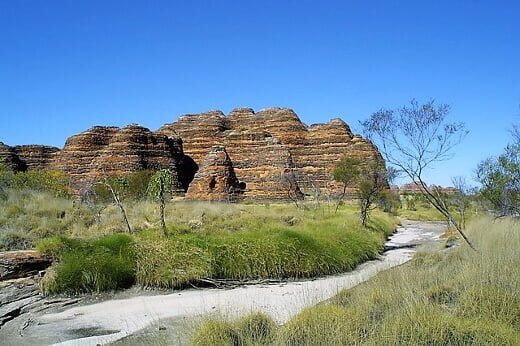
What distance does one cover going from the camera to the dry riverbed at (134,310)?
9172 millimetres

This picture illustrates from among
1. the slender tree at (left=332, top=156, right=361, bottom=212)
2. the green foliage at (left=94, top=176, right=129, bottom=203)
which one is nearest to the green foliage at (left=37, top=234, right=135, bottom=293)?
the green foliage at (left=94, top=176, right=129, bottom=203)

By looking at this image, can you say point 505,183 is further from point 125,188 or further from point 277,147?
point 277,147

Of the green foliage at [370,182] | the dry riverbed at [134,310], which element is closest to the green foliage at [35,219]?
the dry riverbed at [134,310]

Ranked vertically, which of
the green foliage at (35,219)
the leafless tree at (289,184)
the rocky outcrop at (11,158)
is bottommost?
the green foliage at (35,219)

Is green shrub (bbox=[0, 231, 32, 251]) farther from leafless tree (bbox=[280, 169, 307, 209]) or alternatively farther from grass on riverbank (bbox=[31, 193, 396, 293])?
leafless tree (bbox=[280, 169, 307, 209])

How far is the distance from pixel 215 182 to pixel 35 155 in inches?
1165

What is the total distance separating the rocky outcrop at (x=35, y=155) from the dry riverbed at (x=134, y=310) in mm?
56547

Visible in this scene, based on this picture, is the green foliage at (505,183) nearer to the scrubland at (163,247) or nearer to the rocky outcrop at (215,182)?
the scrubland at (163,247)

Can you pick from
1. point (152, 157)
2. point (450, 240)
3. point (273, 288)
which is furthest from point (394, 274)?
point (152, 157)

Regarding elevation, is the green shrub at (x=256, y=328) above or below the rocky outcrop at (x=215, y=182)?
below

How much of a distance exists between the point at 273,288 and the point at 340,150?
52079mm

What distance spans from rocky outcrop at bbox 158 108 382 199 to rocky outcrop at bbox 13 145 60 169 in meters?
18.1

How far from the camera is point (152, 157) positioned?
56.6 metres

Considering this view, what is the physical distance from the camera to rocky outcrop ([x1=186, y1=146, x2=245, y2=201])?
5241 centimetres
